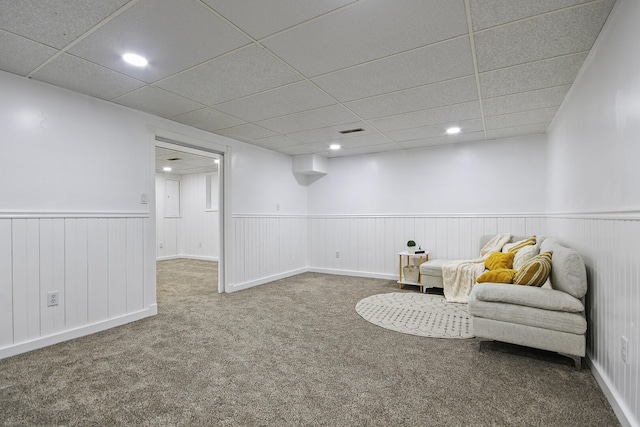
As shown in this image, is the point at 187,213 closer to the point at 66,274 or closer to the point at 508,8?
the point at 66,274

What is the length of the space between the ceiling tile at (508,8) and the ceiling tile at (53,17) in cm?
196

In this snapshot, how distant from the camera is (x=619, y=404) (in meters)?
1.69

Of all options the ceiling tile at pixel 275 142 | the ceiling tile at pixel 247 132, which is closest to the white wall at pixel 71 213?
the ceiling tile at pixel 247 132

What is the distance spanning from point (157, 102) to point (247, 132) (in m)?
1.31

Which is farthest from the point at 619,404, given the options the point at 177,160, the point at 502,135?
the point at 177,160

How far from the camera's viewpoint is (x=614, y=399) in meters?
1.76

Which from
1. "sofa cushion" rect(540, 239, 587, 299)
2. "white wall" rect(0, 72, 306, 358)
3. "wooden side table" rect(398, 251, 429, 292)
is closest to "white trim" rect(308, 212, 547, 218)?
"wooden side table" rect(398, 251, 429, 292)

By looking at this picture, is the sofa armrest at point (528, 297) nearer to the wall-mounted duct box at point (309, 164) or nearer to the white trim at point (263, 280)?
the white trim at point (263, 280)

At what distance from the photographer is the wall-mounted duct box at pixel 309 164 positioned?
579 cm

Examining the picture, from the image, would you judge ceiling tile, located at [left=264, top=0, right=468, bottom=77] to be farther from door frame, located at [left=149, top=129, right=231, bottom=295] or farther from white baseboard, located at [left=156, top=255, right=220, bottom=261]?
white baseboard, located at [left=156, top=255, right=220, bottom=261]

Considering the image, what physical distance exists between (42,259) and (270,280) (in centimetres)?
314

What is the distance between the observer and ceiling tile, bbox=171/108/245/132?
3.52m

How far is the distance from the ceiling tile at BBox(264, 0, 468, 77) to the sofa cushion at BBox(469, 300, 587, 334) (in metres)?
2.00

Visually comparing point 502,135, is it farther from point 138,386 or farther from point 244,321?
point 138,386
